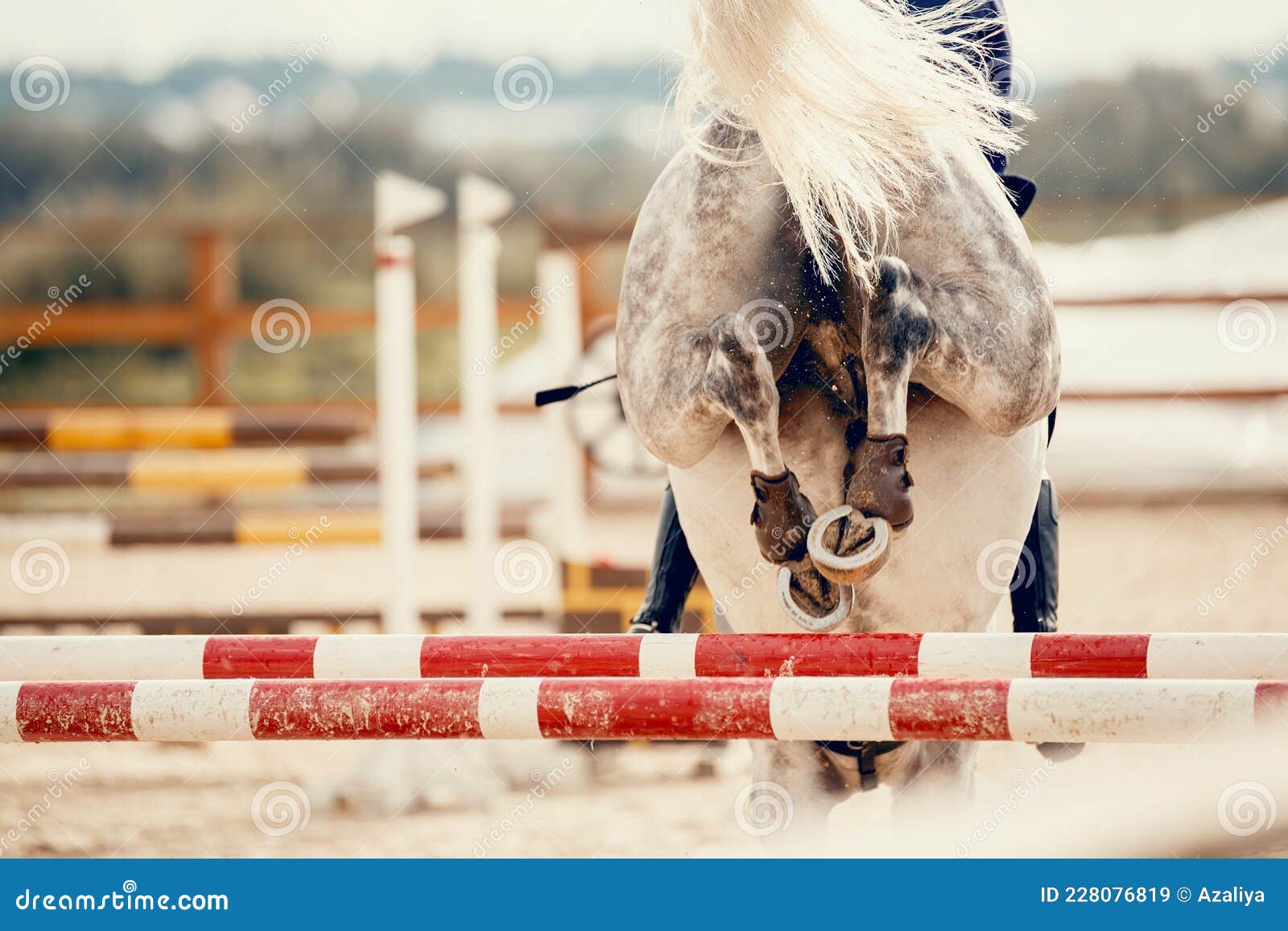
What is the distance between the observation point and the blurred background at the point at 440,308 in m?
5.10

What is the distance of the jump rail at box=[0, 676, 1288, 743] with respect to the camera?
129cm

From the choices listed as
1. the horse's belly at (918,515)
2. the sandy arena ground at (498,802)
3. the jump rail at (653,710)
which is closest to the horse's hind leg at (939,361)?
the horse's belly at (918,515)

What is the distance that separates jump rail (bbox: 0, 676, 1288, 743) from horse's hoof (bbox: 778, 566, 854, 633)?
1.25 ft

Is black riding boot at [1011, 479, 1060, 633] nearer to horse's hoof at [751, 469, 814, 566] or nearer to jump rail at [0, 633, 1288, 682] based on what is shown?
jump rail at [0, 633, 1288, 682]

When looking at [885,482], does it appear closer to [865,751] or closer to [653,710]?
[653,710]

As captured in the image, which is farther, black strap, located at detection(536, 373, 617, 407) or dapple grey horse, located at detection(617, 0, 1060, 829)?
black strap, located at detection(536, 373, 617, 407)

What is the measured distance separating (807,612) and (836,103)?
0.67 meters

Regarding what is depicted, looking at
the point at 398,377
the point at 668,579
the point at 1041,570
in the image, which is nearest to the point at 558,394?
the point at 668,579

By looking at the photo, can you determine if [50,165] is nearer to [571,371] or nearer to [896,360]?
[571,371]

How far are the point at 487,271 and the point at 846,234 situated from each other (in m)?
2.41

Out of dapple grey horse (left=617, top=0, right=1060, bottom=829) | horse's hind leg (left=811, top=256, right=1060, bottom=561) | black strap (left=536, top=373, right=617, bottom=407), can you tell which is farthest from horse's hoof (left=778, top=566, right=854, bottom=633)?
black strap (left=536, top=373, right=617, bottom=407)

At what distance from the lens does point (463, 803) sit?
3709 mm

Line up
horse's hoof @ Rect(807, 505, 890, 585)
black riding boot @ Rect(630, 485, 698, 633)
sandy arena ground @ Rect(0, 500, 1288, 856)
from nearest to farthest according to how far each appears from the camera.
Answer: horse's hoof @ Rect(807, 505, 890, 585)
black riding boot @ Rect(630, 485, 698, 633)
sandy arena ground @ Rect(0, 500, 1288, 856)

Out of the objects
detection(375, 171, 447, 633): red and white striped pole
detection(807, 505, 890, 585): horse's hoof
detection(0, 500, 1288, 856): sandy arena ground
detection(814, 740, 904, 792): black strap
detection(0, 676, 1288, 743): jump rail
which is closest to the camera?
detection(0, 676, 1288, 743): jump rail
